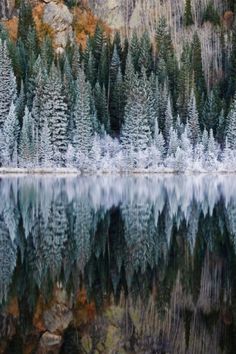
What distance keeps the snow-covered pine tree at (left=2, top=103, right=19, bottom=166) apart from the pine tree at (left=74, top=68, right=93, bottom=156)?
679 cm

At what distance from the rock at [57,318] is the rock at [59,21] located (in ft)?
274

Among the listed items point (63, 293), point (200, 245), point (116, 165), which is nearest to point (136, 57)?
point (116, 165)

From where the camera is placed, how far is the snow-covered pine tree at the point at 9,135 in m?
65.3

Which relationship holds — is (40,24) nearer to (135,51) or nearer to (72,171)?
(135,51)

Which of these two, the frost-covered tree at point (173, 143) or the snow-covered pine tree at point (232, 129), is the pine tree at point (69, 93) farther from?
the snow-covered pine tree at point (232, 129)

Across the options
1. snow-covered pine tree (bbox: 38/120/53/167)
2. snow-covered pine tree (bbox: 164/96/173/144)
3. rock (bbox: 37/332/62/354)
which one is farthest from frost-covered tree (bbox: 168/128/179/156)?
rock (bbox: 37/332/62/354)

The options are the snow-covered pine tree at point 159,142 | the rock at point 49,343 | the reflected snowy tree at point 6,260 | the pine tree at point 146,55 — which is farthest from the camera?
the pine tree at point 146,55

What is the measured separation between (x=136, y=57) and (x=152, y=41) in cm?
1135

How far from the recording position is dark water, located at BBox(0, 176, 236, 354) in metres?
11.3

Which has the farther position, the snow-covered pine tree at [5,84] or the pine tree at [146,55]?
the pine tree at [146,55]

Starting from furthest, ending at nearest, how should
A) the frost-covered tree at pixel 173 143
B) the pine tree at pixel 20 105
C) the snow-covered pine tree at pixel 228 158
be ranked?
1. the snow-covered pine tree at pixel 228 158
2. the frost-covered tree at pixel 173 143
3. the pine tree at pixel 20 105

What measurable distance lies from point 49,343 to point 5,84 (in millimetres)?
63187

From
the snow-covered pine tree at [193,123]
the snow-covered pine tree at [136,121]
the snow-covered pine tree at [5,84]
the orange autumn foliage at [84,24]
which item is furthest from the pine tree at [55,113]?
the orange autumn foliage at [84,24]

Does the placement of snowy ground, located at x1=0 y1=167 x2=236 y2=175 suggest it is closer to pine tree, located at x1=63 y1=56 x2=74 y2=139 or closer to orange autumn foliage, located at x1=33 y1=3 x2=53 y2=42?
pine tree, located at x1=63 y1=56 x2=74 y2=139
